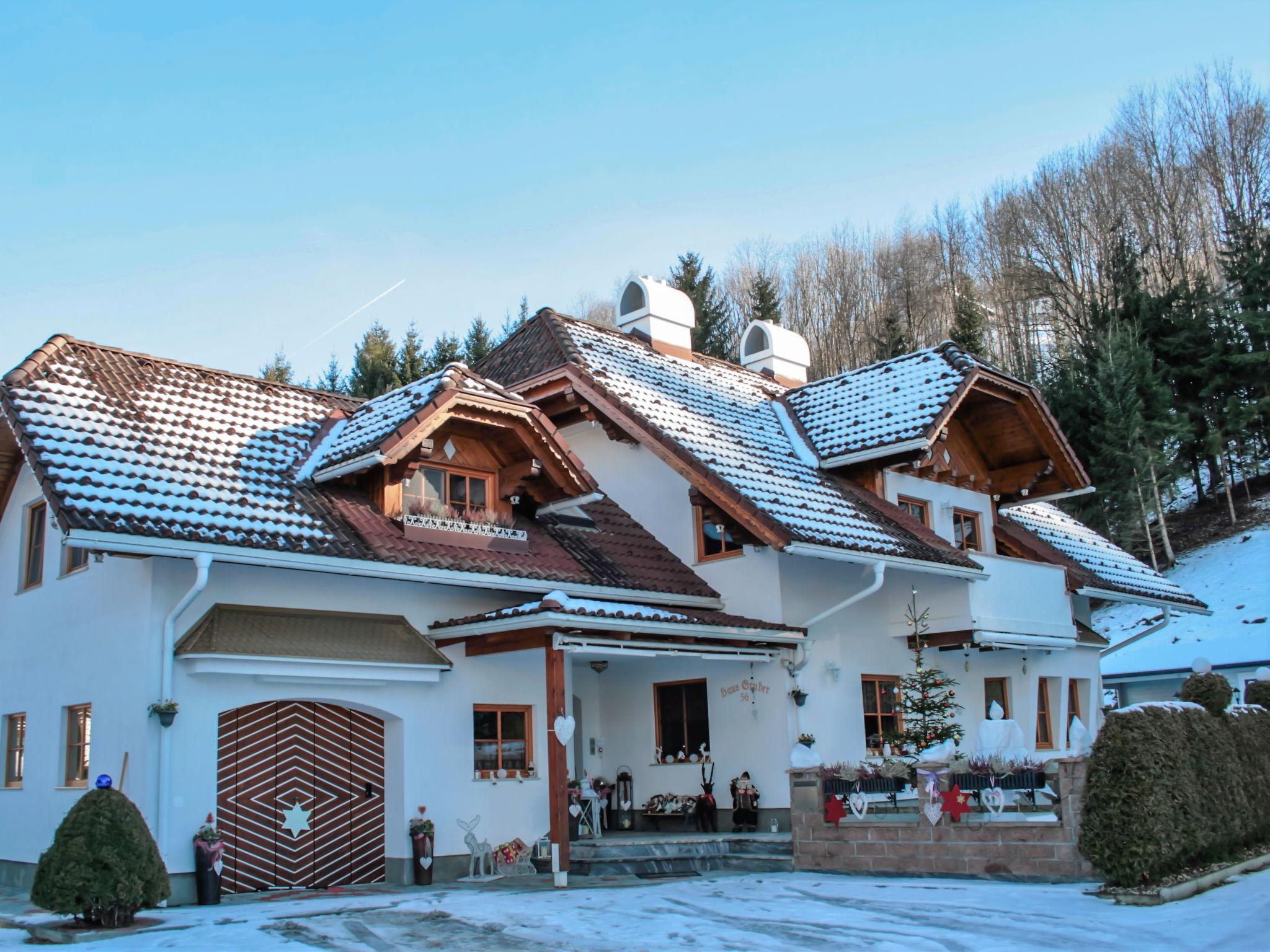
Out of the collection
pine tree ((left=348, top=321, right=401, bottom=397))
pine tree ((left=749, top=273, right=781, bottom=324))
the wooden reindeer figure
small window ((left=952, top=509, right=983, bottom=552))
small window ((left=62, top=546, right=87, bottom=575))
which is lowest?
the wooden reindeer figure

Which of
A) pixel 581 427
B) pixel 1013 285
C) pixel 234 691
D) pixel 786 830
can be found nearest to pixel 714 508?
pixel 581 427

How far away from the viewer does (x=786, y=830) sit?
15.8 metres

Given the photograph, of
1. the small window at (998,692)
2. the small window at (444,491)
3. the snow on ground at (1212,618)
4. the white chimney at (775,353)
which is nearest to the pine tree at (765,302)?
the snow on ground at (1212,618)

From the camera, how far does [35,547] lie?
1492cm

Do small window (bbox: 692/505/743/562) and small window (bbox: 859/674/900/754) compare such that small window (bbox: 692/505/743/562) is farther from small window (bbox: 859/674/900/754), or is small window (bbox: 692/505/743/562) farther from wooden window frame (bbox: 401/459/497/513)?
wooden window frame (bbox: 401/459/497/513)

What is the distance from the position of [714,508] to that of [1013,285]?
35.5 metres

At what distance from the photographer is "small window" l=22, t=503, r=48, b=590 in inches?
578

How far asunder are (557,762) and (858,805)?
11.5 ft

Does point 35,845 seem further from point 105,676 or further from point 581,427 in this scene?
point 581,427

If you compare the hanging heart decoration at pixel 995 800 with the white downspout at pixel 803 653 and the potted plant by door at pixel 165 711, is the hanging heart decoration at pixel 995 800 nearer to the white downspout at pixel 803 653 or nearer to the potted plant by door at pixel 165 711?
the white downspout at pixel 803 653

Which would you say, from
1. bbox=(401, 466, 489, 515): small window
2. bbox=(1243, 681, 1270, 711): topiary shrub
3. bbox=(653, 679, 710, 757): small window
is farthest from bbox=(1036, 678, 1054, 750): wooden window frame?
bbox=(401, 466, 489, 515): small window

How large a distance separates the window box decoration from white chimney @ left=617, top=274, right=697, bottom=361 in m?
7.49

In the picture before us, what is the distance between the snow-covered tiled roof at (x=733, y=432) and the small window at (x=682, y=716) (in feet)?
9.95

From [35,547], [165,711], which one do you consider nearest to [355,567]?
[165,711]
